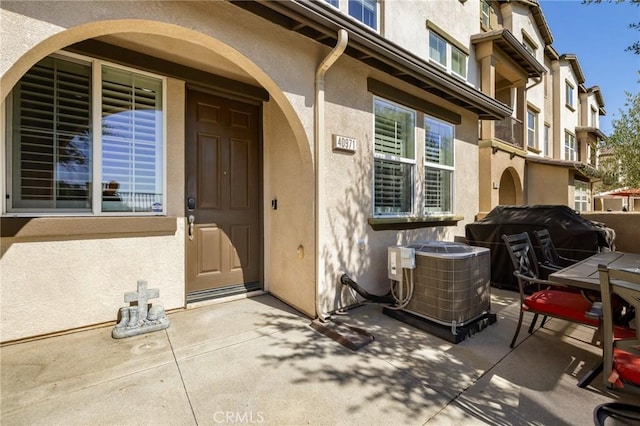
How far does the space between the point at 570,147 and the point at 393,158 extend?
17.9m

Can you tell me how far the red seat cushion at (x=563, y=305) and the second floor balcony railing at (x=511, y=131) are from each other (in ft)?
28.9

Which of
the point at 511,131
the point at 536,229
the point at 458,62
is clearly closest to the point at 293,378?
the point at 536,229

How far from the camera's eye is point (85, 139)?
3283 millimetres

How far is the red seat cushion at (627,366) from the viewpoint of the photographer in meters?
1.84

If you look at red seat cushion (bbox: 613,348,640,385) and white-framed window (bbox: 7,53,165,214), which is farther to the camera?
white-framed window (bbox: 7,53,165,214)

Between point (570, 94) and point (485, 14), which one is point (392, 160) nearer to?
point (485, 14)

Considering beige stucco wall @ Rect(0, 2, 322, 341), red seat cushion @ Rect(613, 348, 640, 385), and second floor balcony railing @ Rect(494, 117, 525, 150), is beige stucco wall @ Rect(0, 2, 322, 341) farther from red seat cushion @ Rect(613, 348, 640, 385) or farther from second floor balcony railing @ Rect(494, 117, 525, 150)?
second floor balcony railing @ Rect(494, 117, 525, 150)

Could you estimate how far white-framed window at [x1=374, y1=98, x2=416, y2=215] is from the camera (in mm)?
4582

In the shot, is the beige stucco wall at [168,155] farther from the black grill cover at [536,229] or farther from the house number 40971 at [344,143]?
the black grill cover at [536,229]

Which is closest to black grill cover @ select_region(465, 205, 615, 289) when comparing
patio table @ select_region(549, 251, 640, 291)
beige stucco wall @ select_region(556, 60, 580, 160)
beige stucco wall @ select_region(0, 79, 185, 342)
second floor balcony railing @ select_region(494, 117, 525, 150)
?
patio table @ select_region(549, 251, 640, 291)

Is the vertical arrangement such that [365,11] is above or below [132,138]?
above

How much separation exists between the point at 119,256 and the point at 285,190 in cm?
220

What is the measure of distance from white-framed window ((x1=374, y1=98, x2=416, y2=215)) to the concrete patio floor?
212 cm

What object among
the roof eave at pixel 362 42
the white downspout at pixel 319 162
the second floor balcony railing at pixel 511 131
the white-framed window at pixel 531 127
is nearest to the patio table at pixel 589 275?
the white downspout at pixel 319 162
